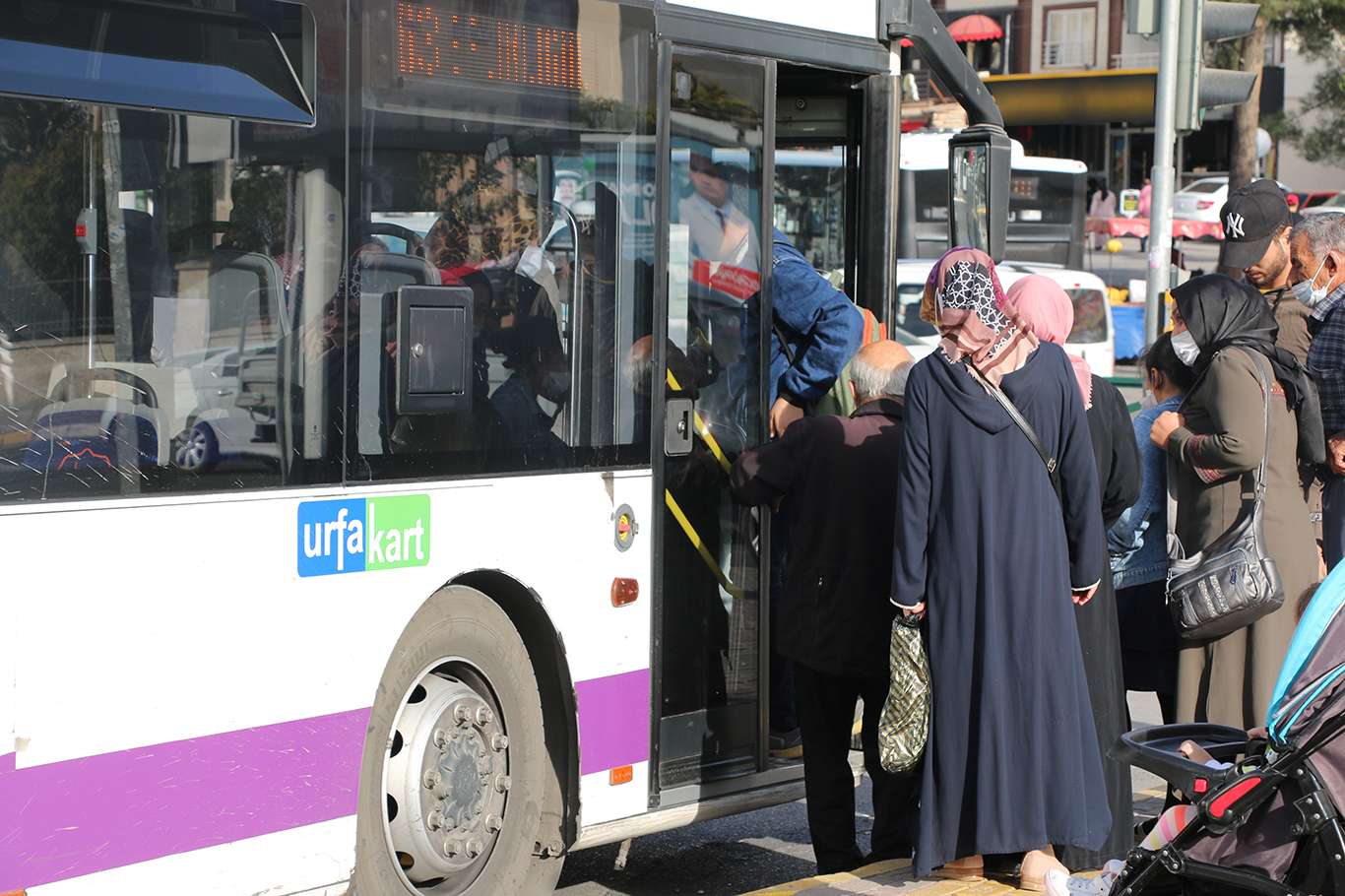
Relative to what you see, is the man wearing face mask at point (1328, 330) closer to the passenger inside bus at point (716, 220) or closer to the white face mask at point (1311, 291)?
the white face mask at point (1311, 291)

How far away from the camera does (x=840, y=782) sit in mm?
5488

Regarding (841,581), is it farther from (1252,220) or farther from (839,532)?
(1252,220)

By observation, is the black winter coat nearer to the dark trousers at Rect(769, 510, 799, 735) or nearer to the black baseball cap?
the dark trousers at Rect(769, 510, 799, 735)

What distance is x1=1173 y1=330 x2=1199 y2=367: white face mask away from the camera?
5761mm

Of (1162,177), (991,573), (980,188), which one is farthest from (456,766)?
(1162,177)

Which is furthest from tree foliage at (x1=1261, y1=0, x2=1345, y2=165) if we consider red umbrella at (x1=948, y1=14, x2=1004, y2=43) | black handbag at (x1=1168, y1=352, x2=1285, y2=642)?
black handbag at (x1=1168, y1=352, x2=1285, y2=642)

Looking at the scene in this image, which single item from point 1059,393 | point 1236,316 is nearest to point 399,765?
point 1059,393

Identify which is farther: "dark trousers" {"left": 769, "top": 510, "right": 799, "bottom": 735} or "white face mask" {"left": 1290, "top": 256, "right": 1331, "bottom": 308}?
"white face mask" {"left": 1290, "top": 256, "right": 1331, "bottom": 308}

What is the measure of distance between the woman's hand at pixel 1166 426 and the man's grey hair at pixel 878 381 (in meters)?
0.99

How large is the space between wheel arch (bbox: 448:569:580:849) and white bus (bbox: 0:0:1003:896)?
1 centimetres

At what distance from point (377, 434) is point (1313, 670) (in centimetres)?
230

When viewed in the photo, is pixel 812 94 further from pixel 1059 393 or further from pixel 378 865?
pixel 378 865

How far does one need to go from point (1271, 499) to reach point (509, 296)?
8.87 feet

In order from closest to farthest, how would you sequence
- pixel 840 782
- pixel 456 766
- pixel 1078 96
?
pixel 456 766, pixel 840 782, pixel 1078 96
